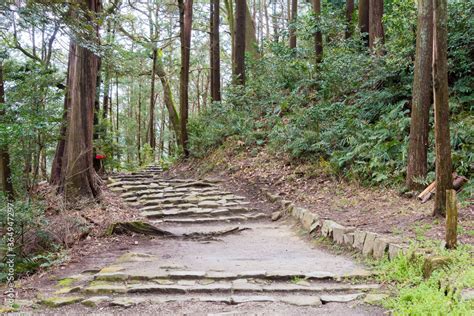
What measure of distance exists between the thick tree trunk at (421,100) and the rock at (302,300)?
398 cm

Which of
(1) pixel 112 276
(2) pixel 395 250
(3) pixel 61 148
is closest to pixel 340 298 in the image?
(2) pixel 395 250

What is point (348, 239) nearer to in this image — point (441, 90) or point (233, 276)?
point (233, 276)

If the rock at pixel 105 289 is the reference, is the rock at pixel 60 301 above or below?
below

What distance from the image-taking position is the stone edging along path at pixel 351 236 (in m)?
4.70

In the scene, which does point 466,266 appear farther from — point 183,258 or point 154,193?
point 154,193

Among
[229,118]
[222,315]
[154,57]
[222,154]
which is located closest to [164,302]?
[222,315]

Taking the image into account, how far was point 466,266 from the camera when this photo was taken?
3645mm

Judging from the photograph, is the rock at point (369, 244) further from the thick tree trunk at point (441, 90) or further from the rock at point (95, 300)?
the rock at point (95, 300)

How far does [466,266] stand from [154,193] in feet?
28.4

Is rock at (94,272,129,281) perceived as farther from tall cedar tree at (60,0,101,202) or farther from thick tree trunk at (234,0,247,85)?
thick tree trunk at (234,0,247,85)

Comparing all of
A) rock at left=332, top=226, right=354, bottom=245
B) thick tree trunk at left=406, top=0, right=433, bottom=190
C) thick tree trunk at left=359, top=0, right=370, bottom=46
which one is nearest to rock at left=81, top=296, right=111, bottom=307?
rock at left=332, top=226, right=354, bottom=245

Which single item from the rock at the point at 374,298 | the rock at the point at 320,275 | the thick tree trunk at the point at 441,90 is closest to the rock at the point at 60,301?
the rock at the point at 320,275

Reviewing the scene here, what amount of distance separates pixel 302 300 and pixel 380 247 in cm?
159

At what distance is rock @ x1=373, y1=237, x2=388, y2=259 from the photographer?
4.78 m
